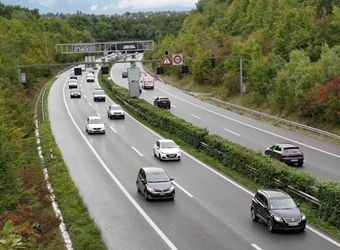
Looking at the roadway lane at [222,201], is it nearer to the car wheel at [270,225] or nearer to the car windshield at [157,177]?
the car wheel at [270,225]

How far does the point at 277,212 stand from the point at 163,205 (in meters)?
6.24

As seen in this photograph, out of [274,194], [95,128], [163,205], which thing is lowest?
[95,128]

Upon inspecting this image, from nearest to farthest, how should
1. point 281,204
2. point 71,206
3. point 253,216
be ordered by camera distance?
point 281,204
point 253,216
point 71,206

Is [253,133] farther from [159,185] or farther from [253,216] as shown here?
[253,216]

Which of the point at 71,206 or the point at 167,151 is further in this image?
the point at 167,151

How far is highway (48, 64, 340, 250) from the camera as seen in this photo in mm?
18859

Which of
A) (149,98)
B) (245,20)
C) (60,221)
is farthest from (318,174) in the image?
(245,20)

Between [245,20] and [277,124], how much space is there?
67848 mm

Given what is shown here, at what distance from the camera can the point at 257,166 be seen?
27500 millimetres

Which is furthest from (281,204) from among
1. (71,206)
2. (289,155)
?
(289,155)

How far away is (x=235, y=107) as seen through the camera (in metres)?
59.3

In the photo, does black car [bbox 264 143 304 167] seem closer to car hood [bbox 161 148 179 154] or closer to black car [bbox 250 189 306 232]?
car hood [bbox 161 148 179 154]

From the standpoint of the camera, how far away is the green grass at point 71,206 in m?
17.8

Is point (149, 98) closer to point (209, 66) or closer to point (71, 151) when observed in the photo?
point (209, 66)
